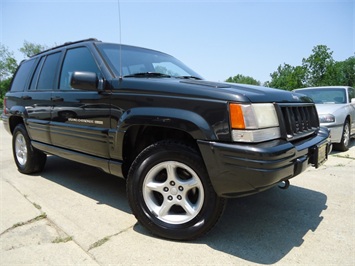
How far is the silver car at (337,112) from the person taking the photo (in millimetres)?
5984

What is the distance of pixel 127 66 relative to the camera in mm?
3078

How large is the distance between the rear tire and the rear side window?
693 millimetres

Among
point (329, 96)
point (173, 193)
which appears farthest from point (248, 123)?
point (329, 96)

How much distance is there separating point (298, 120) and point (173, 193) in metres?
1.34

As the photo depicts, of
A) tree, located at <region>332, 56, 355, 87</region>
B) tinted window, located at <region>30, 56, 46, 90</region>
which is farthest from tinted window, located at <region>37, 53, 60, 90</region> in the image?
tree, located at <region>332, 56, 355, 87</region>

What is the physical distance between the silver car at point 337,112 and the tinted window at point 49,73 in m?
5.21

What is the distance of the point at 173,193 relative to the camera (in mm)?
2373

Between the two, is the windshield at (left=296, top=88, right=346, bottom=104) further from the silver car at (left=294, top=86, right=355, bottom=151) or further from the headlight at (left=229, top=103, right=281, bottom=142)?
the headlight at (left=229, top=103, right=281, bottom=142)

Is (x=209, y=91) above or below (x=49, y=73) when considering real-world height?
below

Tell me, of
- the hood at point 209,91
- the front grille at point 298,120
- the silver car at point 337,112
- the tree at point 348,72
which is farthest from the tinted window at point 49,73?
the tree at point 348,72

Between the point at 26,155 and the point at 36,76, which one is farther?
the point at 26,155

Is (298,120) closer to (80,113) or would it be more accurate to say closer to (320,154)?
(320,154)

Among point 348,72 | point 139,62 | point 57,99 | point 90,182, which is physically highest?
point 348,72

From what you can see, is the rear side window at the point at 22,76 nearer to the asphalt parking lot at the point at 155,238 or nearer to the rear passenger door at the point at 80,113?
the rear passenger door at the point at 80,113
